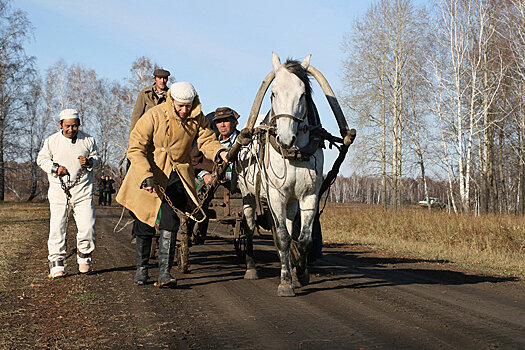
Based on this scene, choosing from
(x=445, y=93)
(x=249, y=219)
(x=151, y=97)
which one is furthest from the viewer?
(x=445, y=93)

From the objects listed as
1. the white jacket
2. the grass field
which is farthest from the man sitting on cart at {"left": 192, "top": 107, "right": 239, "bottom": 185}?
the grass field

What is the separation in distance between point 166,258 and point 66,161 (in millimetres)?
2204

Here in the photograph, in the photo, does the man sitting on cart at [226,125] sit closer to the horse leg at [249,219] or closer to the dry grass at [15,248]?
the horse leg at [249,219]

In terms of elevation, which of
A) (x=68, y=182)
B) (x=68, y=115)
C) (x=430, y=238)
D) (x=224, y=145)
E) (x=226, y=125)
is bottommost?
(x=430, y=238)

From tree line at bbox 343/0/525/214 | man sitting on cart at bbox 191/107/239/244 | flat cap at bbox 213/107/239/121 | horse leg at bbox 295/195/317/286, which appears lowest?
horse leg at bbox 295/195/317/286

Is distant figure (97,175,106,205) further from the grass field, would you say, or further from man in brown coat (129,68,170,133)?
man in brown coat (129,68,170,133)

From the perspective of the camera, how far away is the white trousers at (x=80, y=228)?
287 inches

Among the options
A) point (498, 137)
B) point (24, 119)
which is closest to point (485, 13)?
point (498, 137)

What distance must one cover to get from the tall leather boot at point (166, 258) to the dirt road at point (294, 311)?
0.38 ft

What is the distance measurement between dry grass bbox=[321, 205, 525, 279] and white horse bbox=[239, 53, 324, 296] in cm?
384

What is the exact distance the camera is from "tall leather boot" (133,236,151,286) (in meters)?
6.65

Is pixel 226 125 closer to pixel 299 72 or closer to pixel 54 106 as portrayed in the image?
pixel 299 72

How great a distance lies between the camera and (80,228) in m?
7.51

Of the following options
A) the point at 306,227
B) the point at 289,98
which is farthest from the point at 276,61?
the point at 306,227
